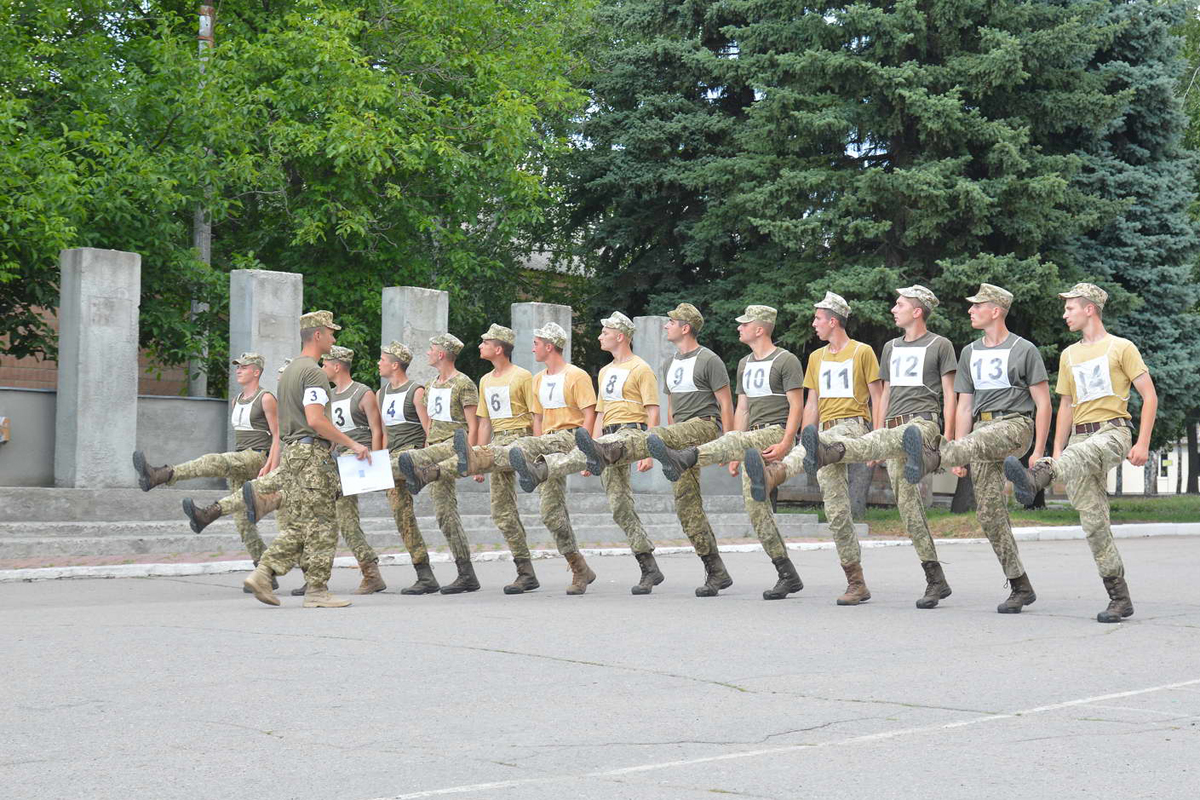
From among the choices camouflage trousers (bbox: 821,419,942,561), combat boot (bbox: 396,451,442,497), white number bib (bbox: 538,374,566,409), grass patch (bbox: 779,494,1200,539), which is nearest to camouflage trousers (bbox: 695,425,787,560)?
camouflage trousers (bbox: 821,419,942,561)

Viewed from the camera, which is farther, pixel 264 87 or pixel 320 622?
pixel 264 87

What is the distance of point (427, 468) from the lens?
41.0 feet

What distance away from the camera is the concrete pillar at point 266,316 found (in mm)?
19984

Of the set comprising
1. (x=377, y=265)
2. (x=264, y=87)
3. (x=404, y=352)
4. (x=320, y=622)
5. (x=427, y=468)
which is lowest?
(x=320, y=622)

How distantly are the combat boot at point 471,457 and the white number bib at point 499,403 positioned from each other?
20.8 inches

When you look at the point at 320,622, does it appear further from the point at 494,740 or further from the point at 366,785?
the point at 366,785

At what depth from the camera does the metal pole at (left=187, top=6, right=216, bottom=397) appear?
25.1 metres

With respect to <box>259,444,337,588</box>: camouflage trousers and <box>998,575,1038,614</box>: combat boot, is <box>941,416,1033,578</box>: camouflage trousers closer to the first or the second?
<box>998,575,1038,614</box>: combat boot

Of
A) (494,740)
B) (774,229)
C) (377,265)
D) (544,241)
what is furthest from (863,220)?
(494,740)

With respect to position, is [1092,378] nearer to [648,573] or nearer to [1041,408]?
[1041,408]

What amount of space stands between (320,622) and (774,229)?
736 inches

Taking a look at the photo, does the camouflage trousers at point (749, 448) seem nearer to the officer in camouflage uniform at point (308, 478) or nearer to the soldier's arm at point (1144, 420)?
the officer in camouflage uniform at point (308, 478)

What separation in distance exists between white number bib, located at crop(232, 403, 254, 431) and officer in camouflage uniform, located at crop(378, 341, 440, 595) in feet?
4.11

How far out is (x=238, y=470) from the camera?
1336 cm
